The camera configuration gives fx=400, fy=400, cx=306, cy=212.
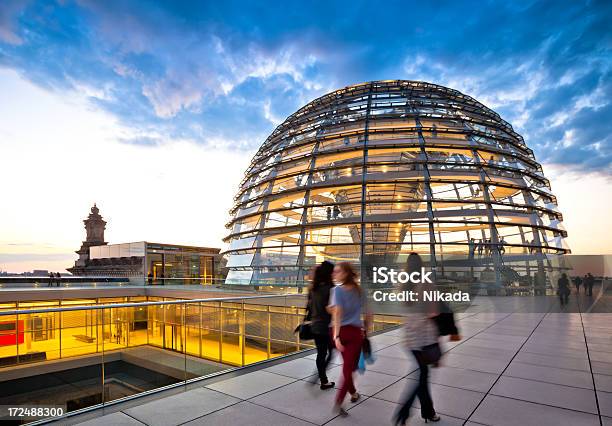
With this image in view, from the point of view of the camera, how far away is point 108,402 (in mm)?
5047

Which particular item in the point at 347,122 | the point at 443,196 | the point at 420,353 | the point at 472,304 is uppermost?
the point at 347,122

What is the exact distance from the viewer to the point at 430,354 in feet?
14.9

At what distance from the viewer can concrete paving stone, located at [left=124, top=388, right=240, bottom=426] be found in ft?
15.2

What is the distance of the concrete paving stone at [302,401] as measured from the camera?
4797mm

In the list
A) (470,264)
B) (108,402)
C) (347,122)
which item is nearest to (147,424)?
(108,402)

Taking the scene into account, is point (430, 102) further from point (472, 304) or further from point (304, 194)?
point (472, 304)

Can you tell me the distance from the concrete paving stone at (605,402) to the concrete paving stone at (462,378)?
134 centimetres

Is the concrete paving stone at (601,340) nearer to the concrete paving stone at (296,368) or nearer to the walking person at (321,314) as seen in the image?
the concrete paving stone at (296,368)

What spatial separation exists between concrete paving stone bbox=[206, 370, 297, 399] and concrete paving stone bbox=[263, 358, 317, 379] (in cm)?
20

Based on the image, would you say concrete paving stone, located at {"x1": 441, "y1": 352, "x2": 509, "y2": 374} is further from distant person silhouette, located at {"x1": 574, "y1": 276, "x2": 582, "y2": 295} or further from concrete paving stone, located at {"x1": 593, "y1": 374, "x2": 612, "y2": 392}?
distant person silhouette, located at {"x1": 574, "y1": 276, "x2": 582, "y2": 295}

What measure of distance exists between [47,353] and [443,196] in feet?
58.0

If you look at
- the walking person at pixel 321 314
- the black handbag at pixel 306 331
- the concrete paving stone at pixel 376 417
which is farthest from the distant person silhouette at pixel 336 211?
the concrete paving stone at pixel 376 417

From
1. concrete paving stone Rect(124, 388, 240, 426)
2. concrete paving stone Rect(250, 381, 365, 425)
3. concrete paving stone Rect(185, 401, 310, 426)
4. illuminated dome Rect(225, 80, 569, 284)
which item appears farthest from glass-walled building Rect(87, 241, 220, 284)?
concrete paving stone Rect(185, 401, 310, 426)

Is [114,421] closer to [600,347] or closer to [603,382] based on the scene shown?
[603,382]
